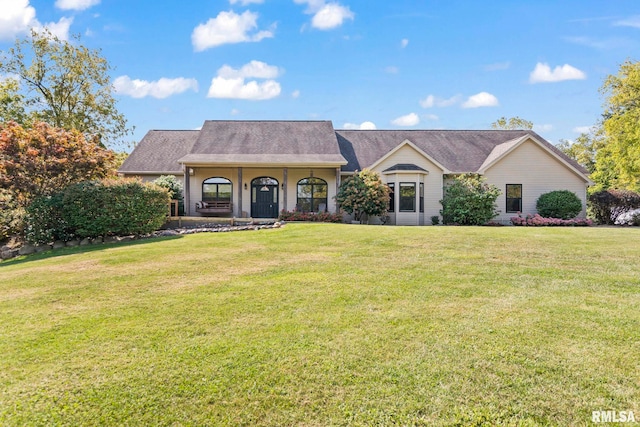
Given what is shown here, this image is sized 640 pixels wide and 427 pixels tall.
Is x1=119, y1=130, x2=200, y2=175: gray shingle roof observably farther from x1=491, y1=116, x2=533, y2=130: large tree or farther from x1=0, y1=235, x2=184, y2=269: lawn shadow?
x1=491, y1=116, x2=533, y2=130: large tree

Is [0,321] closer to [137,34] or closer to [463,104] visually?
[137,34]

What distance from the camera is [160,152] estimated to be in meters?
22.4

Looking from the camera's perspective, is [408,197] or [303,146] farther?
[303,146]

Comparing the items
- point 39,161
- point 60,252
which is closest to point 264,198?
point 39,161

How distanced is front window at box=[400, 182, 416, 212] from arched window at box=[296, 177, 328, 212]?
14.1 ft

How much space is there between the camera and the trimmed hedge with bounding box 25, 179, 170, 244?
1266 centimetres

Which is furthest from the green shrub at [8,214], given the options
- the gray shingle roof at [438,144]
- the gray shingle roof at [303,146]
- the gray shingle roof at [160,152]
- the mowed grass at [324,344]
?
the gray shingle roof at [438,144]

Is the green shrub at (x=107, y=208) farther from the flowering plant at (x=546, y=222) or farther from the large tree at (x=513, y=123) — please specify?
the large tree at (x=513, y=123)

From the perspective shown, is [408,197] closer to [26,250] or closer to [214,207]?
[214,207]

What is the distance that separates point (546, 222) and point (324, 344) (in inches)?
756

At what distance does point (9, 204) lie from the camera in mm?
14102

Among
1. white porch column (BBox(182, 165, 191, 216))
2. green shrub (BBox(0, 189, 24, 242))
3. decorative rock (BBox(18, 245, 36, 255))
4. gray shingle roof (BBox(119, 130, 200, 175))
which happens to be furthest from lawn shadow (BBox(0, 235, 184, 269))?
gray shingle roof (BBox(119, 130, 200, 175))

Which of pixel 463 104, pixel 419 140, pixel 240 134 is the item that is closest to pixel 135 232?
pixel 240 134

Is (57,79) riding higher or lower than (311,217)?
higher
